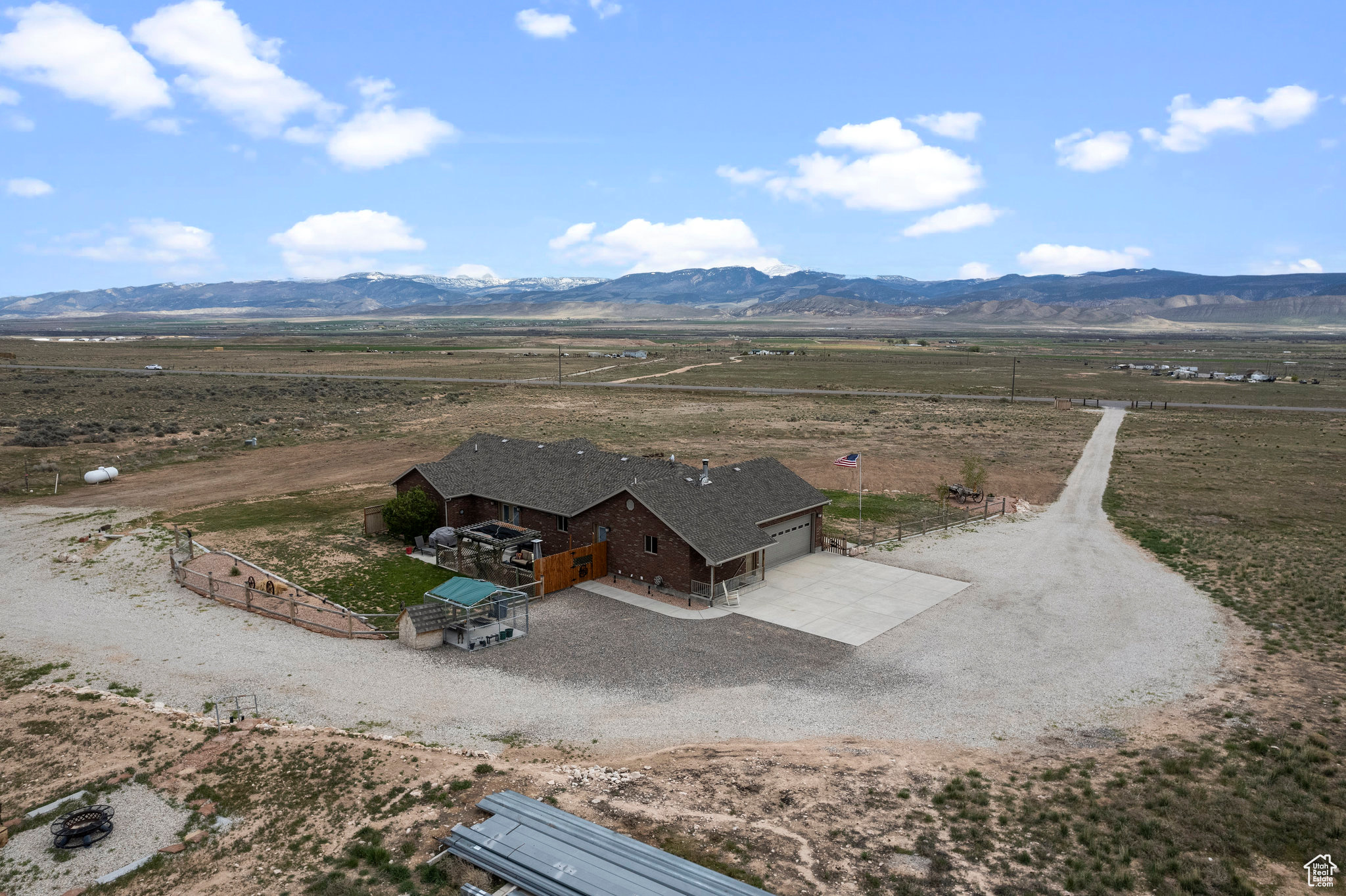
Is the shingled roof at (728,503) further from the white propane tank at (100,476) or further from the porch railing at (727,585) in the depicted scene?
the white propane tank at (100,476)

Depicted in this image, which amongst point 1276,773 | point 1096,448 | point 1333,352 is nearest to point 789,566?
point 1276,773

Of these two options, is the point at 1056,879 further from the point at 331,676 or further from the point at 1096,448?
the point at 1096,448

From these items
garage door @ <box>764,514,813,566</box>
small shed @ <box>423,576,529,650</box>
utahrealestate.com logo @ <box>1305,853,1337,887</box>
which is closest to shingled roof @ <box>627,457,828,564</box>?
garage door @ <box>764,514,813,566</box>

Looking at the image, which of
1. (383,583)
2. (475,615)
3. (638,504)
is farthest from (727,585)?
(383,583)

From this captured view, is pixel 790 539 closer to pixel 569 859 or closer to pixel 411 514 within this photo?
pixel 411 514

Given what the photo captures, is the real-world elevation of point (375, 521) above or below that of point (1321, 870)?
above

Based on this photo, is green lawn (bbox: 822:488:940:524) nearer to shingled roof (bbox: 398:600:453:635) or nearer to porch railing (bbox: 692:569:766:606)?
porch railing (bbox: 692:569:766:606)
